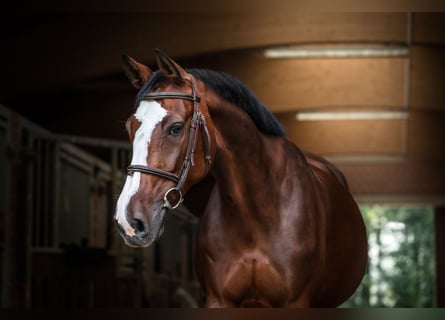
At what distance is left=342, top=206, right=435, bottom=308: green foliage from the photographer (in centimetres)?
2712

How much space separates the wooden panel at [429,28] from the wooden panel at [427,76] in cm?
88

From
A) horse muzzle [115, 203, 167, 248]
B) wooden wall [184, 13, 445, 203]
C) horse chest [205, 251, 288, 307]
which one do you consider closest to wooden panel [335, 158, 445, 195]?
wooden wall [184, 13, 445, 203]

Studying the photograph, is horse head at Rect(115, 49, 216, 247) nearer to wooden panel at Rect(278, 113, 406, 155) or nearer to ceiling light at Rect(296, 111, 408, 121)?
ceiling light at Rect(296, 111, 408, 121)

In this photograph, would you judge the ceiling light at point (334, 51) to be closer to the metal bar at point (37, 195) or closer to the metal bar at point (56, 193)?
the metal bar at point (56, 193)

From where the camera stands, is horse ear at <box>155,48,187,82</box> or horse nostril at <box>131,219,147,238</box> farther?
horse ear at <box>155,48,187,82</box>

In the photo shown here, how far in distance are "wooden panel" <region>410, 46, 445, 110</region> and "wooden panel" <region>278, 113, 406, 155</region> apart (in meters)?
1.56

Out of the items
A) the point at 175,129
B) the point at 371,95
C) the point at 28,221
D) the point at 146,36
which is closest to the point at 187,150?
the point at 175,129

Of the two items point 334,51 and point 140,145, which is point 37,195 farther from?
point 140,145

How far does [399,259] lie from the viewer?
1107 inches

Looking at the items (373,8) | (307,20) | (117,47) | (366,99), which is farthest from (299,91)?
(373,8)

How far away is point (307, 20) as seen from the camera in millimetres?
8469

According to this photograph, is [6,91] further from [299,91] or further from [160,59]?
[160,59]

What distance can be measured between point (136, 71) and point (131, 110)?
6.05 metres

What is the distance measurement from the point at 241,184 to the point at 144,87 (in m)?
0.59
